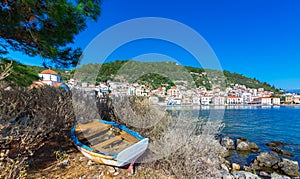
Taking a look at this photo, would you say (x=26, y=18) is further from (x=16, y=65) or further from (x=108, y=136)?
(x=108, y=136)

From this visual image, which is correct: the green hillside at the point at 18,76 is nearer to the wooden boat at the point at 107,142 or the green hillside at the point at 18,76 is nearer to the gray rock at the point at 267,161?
the wooden boat at the point at 107,142

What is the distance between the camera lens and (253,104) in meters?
53.2

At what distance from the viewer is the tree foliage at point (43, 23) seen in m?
3.27

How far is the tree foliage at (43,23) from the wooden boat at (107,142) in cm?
207

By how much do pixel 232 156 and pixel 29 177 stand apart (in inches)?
388

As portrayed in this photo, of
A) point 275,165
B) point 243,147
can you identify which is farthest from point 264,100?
point 275,165

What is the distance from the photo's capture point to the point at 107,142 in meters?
3.48

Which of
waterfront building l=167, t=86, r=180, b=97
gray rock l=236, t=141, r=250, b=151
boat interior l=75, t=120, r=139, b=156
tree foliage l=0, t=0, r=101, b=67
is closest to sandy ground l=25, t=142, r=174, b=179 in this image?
boat interior l=75, t=120, r=139, b=156

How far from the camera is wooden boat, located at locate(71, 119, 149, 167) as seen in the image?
8.39 feet

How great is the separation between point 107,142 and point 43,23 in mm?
3170

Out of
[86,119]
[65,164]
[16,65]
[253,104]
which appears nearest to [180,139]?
[65,164]

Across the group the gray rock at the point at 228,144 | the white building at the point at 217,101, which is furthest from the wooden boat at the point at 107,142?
the white building at the point at 217,101

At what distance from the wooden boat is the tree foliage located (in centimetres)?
207

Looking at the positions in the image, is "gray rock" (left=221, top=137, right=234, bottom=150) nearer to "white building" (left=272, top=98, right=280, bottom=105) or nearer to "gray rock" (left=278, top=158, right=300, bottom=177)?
"gray rock" (left=278, top=158, right=300, bottom=177)
